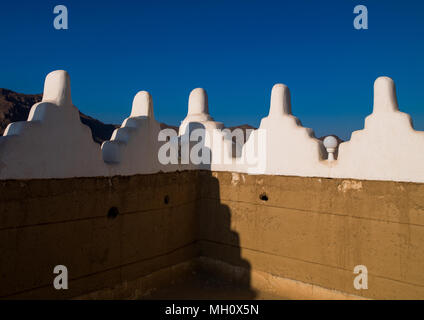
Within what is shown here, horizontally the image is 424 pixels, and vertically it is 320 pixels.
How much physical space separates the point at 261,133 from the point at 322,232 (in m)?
2.33

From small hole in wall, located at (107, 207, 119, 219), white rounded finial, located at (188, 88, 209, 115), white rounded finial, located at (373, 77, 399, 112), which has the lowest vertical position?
small hole in wall, located at (107, 207, 119, 219)

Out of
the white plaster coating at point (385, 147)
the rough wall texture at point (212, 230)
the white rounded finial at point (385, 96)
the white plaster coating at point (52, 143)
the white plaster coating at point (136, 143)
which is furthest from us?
the white plaster coating at point (136, 143)

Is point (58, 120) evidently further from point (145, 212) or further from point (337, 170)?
point (337, 170)

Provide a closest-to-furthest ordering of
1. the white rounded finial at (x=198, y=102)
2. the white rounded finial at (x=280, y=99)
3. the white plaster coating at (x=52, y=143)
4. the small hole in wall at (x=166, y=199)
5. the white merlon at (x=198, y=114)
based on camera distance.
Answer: the white plaster coating at (x=52, y=143) < the white rounded finial at (x=280, y=99) < the small hole in wall at (x=166, y=199) < the white merlon at (x=198, y=114) < the white rounded finial at (x=198, y=102)

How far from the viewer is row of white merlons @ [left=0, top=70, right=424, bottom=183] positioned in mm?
4477

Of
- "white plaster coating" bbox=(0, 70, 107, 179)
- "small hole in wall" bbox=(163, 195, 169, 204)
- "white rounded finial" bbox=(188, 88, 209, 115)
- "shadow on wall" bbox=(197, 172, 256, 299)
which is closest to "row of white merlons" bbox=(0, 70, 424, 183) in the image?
"white plaster coating" bbox=(0, 70, 107, 179)

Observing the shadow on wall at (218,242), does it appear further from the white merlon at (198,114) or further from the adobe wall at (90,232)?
the white merlon at (198,114)

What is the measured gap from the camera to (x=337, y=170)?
5891 millimetres

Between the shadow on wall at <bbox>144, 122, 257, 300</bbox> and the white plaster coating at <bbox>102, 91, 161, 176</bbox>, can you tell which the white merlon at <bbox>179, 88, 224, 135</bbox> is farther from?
the white plaster coating at <bbox>102, 91, 161, 176</bbox>

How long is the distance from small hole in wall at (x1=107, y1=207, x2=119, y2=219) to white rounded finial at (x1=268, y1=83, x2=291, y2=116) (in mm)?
3672

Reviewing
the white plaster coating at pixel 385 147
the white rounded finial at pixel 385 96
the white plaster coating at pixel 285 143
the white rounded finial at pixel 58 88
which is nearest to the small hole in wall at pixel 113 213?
the white rounded finial at pixel 58 88

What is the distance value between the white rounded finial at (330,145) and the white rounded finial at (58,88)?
449 centimetres

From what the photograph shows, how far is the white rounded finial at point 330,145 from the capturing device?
19.1ft
